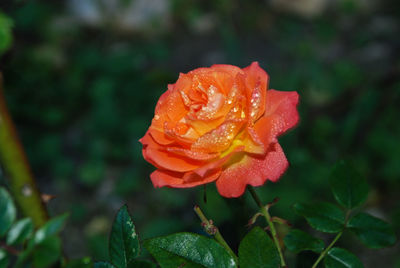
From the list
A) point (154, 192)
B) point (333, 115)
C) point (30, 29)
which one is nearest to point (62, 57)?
Answer: point (30, 29)

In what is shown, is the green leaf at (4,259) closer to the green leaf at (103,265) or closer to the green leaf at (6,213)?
the green leaf at (6,213)

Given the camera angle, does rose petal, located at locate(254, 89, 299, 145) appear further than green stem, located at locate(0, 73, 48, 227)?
No

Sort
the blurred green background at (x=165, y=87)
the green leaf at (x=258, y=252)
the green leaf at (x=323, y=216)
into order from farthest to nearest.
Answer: the blurred green background at (x=165, y=87), the green leaf at (x=323, y=216), the green leaf at (x=258, y=252)

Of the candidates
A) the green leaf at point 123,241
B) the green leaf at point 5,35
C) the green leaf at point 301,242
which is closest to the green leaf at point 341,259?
the green leaf at point 301,242

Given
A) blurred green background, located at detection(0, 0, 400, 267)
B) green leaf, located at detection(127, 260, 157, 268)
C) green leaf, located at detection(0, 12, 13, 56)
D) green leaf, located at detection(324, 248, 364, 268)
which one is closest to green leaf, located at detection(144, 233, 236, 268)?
green leaf, located at detection(127, 260, 157, 268)

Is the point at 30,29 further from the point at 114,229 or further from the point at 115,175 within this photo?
the point at 114,229

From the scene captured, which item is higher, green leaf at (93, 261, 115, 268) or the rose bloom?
the rose bloom

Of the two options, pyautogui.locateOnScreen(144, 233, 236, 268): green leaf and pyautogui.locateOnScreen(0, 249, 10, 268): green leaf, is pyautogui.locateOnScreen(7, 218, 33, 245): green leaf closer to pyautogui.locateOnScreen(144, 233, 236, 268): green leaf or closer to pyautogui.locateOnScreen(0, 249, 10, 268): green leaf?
pyautogui.locateOnScreen(0, 249, 10, 268): green leaf
